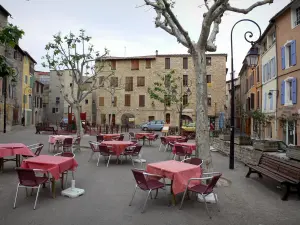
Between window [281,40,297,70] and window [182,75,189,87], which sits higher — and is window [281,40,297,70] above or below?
below

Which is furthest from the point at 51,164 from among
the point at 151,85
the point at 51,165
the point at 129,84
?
the point at 129,84

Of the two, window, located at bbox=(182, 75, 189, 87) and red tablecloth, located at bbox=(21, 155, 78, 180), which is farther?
window, located at bbox=(182, 75, 189, 87)

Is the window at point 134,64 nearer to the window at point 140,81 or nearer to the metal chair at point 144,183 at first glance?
the window at point 140,81

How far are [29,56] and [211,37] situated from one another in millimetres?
37592

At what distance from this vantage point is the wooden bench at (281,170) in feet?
20.4

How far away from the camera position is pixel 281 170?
23.2ft

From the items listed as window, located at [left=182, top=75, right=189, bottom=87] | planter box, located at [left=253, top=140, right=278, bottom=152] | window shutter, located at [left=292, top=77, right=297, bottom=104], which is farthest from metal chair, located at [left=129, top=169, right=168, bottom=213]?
window, located at [left=182, top=75, right=189, bottom=87]

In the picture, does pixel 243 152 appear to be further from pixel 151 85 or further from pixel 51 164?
pixel 151 85

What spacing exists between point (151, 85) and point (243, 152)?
2955 centimetres

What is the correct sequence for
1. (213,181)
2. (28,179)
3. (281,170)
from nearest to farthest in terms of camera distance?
(213,181)
(28,179)
(281,170)

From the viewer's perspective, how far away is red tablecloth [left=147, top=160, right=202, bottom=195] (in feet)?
18.4

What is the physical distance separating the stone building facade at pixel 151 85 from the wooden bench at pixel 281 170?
30.6 meters

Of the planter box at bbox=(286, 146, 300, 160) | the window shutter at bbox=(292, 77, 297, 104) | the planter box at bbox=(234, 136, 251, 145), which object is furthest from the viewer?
the window shutter at bbox=(292, 77, 297, 104)

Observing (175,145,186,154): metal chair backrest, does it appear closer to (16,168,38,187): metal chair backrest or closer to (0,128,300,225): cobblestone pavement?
(0,128,300,225): cobblestone pavement
